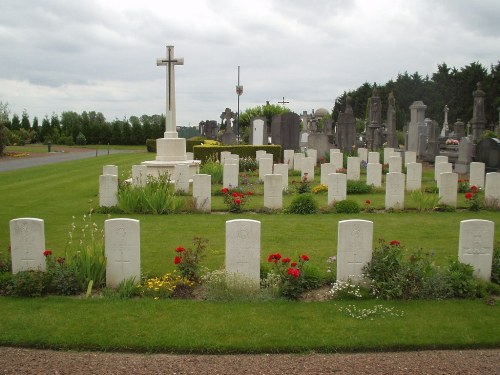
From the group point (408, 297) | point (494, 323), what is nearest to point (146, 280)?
point (408, 297)

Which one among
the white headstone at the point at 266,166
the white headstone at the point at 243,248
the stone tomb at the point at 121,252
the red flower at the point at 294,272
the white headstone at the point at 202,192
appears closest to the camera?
the red flower at the point at 294,272

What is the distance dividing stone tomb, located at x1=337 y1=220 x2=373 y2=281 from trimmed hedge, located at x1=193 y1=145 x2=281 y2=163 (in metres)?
19.6

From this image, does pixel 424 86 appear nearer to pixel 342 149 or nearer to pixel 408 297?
pixel 342 149

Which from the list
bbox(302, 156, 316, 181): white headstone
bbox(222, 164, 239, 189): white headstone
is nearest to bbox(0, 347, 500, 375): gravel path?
bbox(222, 164, 239, 189): white headstone

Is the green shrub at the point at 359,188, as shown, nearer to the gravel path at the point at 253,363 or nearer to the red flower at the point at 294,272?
the red flower at the point at 294,272

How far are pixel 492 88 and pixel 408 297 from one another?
50090mm

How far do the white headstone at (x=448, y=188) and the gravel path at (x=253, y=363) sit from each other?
874 centimetres

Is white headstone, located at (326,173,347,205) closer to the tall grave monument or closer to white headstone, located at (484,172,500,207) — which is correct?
white headstone, located at (484,172,500,207)

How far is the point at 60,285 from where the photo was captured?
277 inches

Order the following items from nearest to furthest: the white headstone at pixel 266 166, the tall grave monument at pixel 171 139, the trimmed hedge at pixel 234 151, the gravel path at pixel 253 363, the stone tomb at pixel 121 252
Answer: the gravel path at pixel 253 363 < the stone tomb at pixel 121 252 < the white headstone at pixel 266 166 < the tall grave monument at pixel 171 139 < the trimmed hedge at pixel 234 151

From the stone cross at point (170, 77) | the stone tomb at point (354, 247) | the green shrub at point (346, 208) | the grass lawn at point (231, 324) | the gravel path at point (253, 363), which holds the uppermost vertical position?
the stone cross at point (170, 77)

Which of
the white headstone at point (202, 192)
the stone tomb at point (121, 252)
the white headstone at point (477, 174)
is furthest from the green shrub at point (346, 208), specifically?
the stone tomb at point (121, 252)

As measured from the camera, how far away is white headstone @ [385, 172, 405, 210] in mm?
13531

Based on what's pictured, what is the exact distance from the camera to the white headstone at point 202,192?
1335 cm
